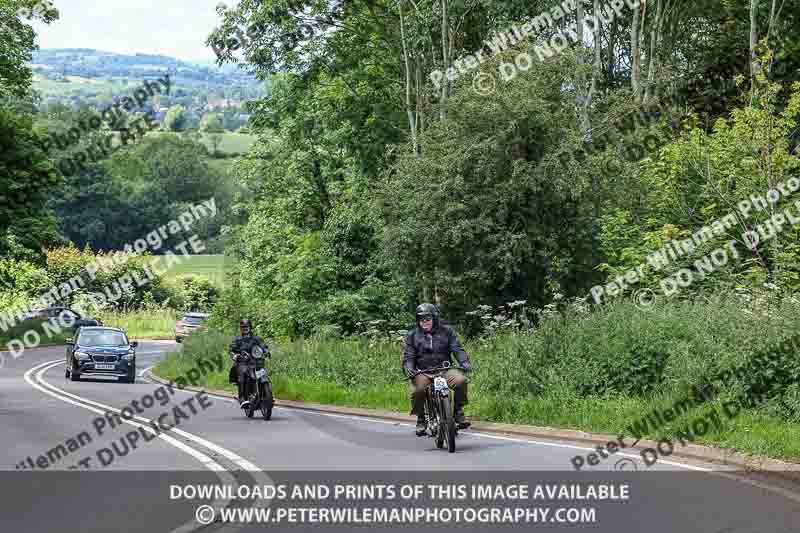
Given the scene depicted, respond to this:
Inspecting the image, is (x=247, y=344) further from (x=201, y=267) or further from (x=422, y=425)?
(x=201, y=267)

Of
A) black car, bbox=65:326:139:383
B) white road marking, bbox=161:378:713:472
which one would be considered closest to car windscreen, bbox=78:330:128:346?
black car, bbox=65:326:139:383

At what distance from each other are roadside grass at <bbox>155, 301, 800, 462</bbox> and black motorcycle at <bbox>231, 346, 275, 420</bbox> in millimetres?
2488

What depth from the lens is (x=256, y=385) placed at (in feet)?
76.6

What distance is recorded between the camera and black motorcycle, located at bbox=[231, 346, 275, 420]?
23016mm

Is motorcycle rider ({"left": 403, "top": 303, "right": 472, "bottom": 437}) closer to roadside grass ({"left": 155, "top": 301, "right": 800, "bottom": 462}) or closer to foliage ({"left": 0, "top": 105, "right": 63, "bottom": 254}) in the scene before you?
roadside grass ({"left": 155, "top": 301, "right": 800, "bottom": 462})

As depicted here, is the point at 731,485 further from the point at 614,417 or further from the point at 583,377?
the point at 583,377

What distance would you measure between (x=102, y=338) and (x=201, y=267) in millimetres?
88438

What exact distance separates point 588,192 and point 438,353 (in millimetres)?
16927

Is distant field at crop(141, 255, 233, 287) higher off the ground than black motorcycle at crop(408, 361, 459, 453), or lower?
higher

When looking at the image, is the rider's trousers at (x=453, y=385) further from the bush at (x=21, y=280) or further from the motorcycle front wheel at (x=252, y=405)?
the bush at (x=21, y=280)

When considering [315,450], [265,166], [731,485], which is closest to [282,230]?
[265,166]

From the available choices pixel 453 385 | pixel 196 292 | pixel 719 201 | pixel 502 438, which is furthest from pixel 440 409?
pixel 196 292

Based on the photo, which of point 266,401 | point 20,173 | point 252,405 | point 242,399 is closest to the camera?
point 266,401

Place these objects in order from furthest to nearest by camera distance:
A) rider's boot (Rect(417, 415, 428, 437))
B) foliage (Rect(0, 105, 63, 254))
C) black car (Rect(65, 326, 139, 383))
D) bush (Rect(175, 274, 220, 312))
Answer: bush (Rect(175, 274, 220, 312))
foliage (Rect(0, 105, 63, 254))
black car (Rect(65, 326, 139, 383))
rider's boot (Rect(417, 415, 428, 437))
